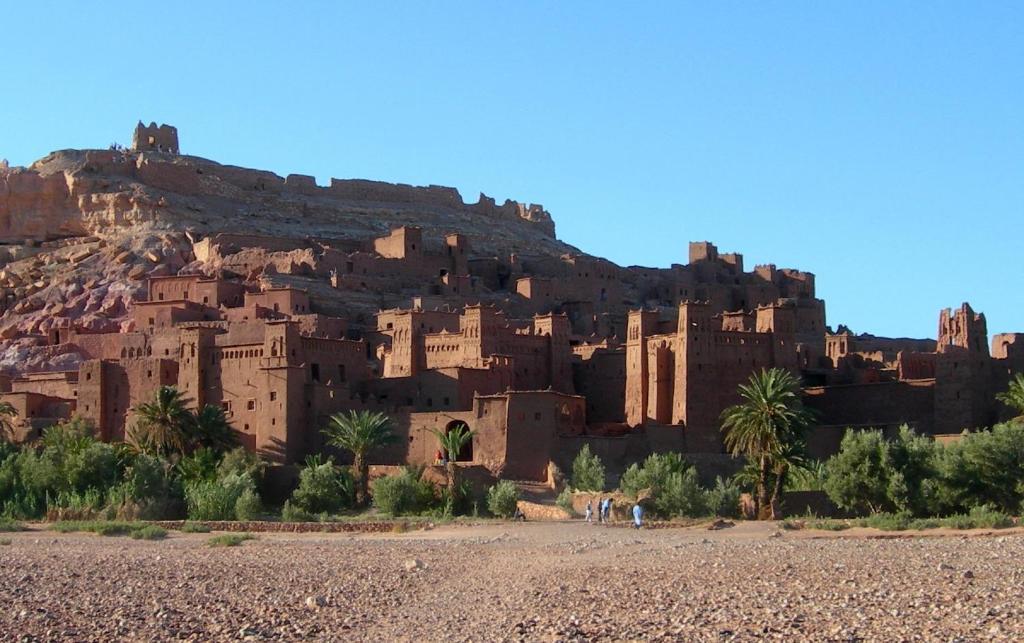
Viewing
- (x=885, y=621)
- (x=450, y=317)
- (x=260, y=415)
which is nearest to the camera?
(x=885, y=621)

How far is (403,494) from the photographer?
4556 centimetres

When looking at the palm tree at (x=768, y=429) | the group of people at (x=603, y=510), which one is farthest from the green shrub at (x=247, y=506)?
the palm tree at (x=768, y=429)

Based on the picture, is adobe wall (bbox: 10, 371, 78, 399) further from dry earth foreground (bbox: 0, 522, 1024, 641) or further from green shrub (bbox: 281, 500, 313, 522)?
dry earth foreground (bbox: 0, 522, 1024, 641)

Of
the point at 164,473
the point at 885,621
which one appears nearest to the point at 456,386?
the point at 164,473

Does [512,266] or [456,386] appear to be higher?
[512,266]

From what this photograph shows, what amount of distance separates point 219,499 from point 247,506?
120 centimetres

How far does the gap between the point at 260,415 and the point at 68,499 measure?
258 inches

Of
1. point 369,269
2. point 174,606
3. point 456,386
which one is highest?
point 369,269

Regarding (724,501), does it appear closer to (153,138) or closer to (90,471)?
(90,471)

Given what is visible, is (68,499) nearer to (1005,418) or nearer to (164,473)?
(164,473)

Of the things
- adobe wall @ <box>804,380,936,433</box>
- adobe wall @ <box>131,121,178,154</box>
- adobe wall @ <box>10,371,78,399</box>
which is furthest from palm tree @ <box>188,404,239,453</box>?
adobe wall @ <box>131,121,178,154</box>

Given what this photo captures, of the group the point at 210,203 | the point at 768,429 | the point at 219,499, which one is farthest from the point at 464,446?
the point at 210,203

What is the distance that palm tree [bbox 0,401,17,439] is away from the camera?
2143 inches

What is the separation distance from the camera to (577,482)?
47406 mm
